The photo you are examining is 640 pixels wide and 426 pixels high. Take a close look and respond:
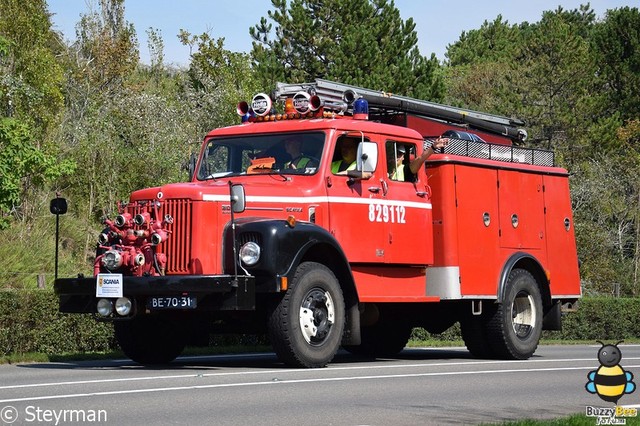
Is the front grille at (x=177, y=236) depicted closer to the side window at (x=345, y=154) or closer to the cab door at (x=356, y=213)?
the cab door at (x=356, y=213)

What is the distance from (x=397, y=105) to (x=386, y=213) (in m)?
2.55

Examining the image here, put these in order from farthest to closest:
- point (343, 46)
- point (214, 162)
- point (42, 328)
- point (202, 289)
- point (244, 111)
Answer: point (343, 46) < point (42, 328) < point (244, 111) < point (214, 162) < point (202, 289)

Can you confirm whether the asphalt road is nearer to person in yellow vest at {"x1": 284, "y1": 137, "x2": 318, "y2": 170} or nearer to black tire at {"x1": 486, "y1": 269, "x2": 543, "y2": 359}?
black tire at {"x1": 486, "y1": 269, "x2": 543, "y2": 359}

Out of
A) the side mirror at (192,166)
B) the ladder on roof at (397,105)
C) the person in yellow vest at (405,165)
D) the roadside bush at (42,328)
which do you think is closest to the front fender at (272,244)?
the side mirror at (192,166)

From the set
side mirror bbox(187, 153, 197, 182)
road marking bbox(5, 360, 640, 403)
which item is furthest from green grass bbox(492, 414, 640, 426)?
side mirror bbox(187, 153, 197, 182)

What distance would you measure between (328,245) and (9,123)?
48.1ft

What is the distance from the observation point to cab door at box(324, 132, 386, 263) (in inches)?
631

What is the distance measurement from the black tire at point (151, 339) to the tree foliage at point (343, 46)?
32.3m

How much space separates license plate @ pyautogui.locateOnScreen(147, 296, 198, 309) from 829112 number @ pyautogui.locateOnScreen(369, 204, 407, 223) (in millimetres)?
3128

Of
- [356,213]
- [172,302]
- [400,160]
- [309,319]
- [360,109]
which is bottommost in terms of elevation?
[309,319]

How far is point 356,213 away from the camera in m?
16.3

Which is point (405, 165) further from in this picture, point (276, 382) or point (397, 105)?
point (276, 382)

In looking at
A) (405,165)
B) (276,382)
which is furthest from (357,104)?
(276,382)

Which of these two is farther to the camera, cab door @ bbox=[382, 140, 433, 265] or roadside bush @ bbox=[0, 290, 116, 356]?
roadside bush @ bbox=[0, 290, 116, 356]
